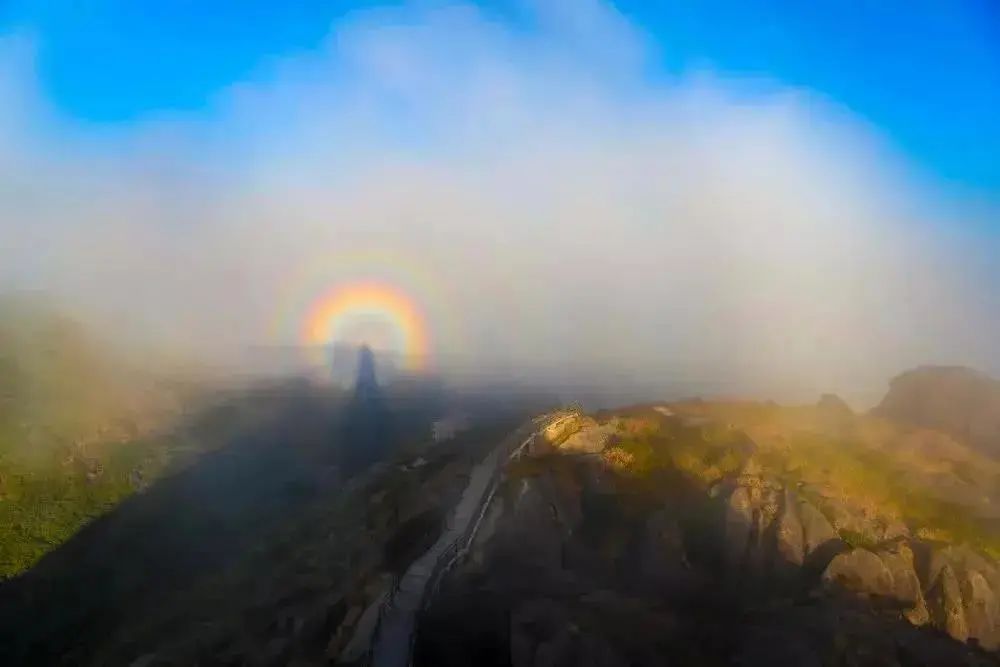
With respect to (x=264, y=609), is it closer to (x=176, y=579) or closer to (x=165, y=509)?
(x=176, y=579)

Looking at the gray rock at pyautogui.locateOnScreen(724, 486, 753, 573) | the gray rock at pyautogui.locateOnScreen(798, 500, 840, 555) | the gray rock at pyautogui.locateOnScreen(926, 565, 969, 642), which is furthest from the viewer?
the gray rock at pyautogui.locateOnScreen(724, 486, 753, 573)

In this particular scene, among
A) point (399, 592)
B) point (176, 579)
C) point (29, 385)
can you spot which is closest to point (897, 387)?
point (399, 592)

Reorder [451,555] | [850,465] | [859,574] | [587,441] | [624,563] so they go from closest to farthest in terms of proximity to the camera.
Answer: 1. [859,574]
2. [451,555]
3. [624,563]
4. [850,465]
5. [587,441]

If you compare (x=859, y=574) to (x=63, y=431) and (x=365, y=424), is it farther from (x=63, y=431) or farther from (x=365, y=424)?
(x=63, y=431)

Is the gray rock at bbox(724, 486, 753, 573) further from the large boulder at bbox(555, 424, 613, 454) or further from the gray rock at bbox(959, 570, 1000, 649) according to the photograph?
the gray rock at bbox(959, 570, 1000, 649)

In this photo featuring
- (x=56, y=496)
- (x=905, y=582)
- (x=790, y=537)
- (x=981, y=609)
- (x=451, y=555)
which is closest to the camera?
(x=981, y=609)

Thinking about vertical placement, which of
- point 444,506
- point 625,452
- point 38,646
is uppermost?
point 625,452

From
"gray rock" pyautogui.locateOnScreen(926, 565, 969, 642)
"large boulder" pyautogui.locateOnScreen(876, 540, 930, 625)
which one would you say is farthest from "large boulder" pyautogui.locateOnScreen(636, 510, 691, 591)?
"gray rock" pyautogui.locateOnScreen(926, 565, 969, 642)

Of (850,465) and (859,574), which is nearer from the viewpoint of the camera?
(859,574)

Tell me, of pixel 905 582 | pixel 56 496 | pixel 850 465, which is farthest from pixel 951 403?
pixel 56 496
